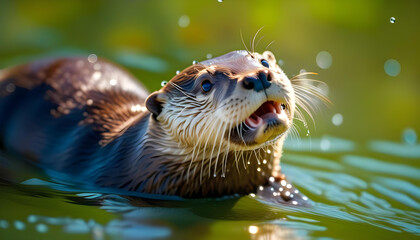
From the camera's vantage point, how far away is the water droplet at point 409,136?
516 cm

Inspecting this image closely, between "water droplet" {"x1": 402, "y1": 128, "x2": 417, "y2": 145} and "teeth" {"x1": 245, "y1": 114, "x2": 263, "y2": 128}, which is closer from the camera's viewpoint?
"teeth" {"x1": 245, "y1": 114, "x2": 263, "y2": 128}

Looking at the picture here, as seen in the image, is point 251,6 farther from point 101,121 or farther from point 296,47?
point 101,121

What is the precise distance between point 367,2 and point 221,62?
4.64 meters

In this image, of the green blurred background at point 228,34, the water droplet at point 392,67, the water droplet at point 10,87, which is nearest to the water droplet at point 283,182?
the water droplet at point 10,87

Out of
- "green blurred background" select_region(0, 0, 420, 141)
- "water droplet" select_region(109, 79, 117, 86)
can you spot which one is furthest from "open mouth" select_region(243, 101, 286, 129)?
"green blurred background" select_region(0, 0, 420, 141)

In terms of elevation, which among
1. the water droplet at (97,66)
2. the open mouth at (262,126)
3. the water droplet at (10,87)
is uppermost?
the water droplet at (97,66)

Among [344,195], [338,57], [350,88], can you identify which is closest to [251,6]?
[338,57]

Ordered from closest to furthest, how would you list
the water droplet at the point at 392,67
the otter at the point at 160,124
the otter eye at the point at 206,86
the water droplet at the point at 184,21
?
the otter at the point at 160,124
the otter eye at the point at 206,86
the water droplet at the point at 392,67
the water droplet at the point at 184,21

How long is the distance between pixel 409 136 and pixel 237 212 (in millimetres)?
2699

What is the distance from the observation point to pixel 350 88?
6262mm

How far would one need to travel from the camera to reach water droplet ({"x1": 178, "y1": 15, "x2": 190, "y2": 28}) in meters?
7.12

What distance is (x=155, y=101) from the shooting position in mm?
3326

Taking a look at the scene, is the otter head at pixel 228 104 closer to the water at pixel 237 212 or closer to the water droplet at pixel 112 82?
the water at pixel 237 212

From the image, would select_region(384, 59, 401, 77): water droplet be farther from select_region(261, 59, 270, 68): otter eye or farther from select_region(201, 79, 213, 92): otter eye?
select_region(201, 79, 213, 92): otter eye
